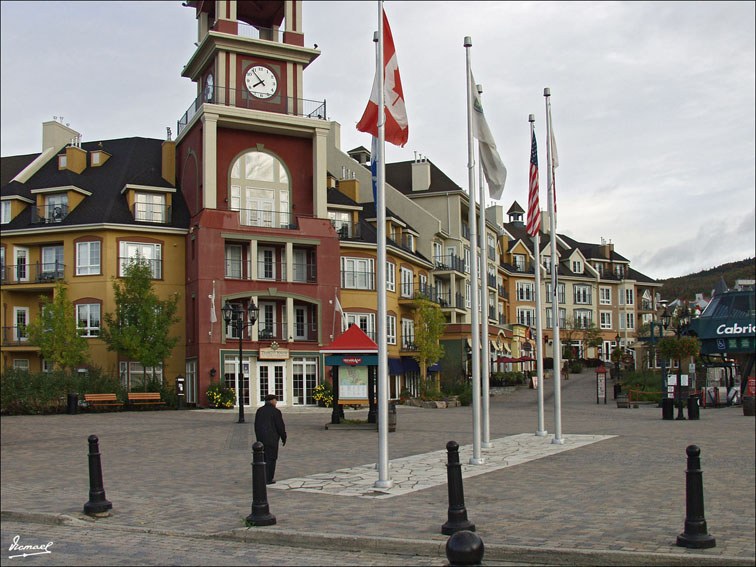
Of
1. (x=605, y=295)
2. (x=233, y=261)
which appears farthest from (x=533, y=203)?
(x=605, y=295)

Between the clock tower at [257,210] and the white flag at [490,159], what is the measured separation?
26.4 metres

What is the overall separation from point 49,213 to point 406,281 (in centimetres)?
2160

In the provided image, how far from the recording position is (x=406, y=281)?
54219 mm

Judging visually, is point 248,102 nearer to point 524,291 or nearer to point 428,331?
point 428,331

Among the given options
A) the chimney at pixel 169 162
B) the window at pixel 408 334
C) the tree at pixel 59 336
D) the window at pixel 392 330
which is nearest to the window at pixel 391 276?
the window at pixel 392 330

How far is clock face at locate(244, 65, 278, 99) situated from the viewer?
147ft

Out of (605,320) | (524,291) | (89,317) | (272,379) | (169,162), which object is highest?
(169,162)

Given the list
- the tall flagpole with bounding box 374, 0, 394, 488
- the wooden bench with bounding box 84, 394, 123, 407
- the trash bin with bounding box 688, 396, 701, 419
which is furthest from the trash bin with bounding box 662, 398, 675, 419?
the wooden bench with bounding box 84, 394, 123, 407

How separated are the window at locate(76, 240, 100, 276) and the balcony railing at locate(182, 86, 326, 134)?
8432mm

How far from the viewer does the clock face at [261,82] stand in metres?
44.8

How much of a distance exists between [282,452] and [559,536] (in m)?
11.4

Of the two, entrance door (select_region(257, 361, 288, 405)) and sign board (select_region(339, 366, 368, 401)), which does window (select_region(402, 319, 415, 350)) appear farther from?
sign board (select_region(339, 366, 368, 401))

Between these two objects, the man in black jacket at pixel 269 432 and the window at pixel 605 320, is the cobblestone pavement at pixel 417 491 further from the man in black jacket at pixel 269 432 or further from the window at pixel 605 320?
the window at pixel 605 320

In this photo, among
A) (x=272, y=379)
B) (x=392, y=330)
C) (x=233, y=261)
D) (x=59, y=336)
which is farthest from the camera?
(x=392, y=330)
